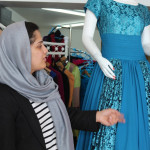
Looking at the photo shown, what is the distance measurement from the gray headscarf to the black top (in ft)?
0.12

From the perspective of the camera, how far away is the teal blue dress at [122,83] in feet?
3.63

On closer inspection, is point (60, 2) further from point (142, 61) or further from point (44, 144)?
point (44, 144)

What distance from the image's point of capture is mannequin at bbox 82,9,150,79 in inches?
44.4

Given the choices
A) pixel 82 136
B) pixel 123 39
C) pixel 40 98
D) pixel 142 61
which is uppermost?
pixel 123 39

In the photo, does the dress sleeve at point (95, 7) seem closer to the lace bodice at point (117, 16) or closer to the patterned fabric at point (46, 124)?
the lace bodice at point (117, 16)

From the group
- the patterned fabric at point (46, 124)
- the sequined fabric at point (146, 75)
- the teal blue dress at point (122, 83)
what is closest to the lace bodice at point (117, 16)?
the teal blue dress at point (122, 83)

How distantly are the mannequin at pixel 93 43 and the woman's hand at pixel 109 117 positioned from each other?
18 cm

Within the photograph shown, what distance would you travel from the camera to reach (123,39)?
1215mm

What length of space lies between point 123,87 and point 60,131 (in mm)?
373

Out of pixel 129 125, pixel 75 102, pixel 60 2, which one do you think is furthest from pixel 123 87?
pixel 60 2

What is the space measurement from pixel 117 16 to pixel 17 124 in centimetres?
73

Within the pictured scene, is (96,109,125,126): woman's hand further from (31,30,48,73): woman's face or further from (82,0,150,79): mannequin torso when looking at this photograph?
(31,30,48,73): woman's face

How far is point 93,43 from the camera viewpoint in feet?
3.98

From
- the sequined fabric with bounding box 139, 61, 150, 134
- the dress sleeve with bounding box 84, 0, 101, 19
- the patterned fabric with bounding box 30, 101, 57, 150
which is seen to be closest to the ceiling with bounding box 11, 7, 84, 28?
the dress sleeve with bounding box 84, 0, 101, 19
